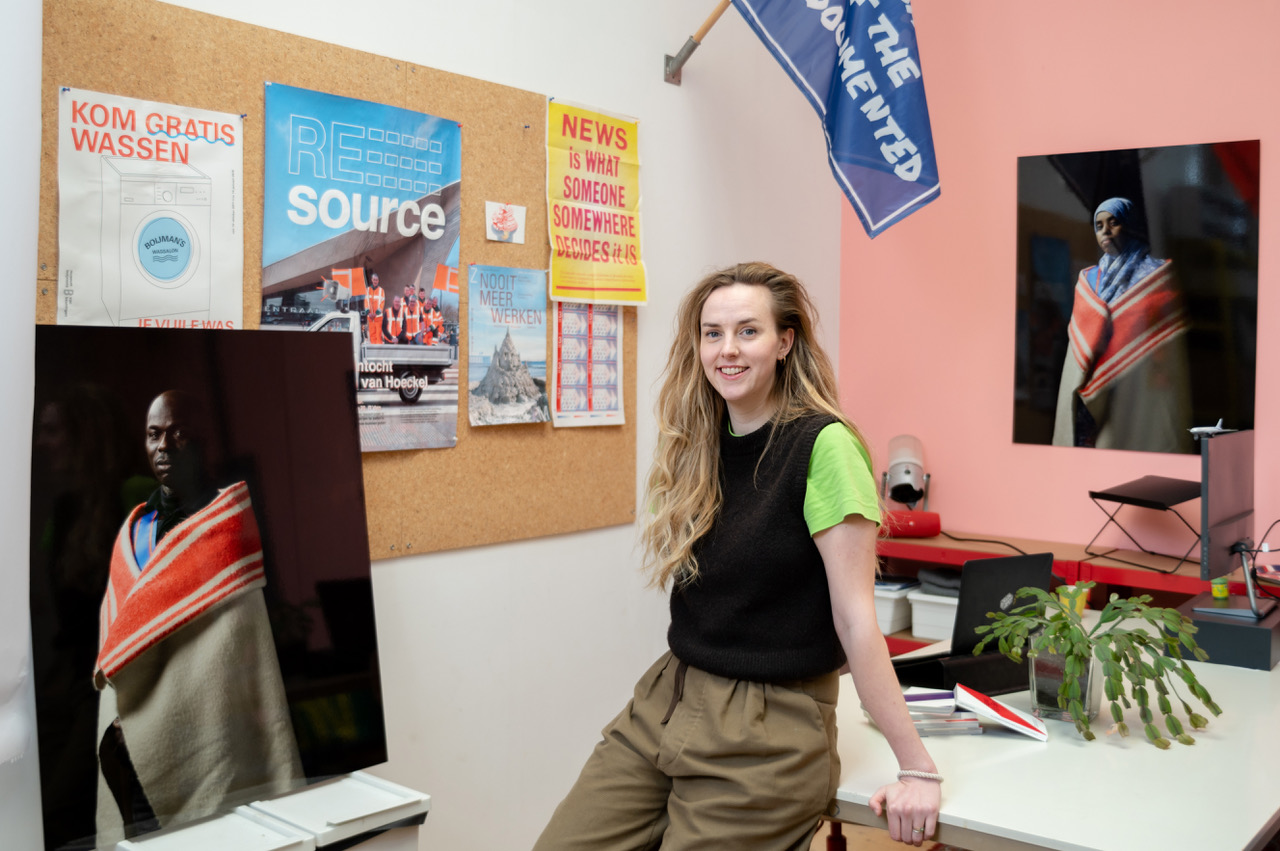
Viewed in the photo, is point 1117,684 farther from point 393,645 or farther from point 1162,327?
point 1162,327

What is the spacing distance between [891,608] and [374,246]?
72.6 inches

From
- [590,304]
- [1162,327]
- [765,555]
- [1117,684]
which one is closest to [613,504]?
[590,304]

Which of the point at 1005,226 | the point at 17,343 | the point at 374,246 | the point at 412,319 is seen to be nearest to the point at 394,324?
the point at 412,319

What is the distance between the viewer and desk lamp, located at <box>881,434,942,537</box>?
10.3ft

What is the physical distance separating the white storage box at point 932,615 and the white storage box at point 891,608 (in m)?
0.04

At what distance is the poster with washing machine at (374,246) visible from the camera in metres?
1.92

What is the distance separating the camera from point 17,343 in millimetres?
1325

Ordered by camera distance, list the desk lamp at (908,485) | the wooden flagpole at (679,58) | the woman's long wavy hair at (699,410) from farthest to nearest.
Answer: the desk lamp at (908,485) → the wooden flagpole at (679,58) → the woman's long wavy hair at (699,410)

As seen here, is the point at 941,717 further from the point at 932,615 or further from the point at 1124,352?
the point at 1124,352

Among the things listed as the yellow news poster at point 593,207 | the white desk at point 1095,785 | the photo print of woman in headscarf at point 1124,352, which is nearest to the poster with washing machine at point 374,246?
the yellow news poster at point 593,207

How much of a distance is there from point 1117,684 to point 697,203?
1.72 metres

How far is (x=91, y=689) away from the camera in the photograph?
150 cm

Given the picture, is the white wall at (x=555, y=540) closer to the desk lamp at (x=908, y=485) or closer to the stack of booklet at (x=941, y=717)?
the desk lamp at (x=908, y=485)

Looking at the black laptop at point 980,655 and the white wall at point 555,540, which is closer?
the black laptop at point 980,655
